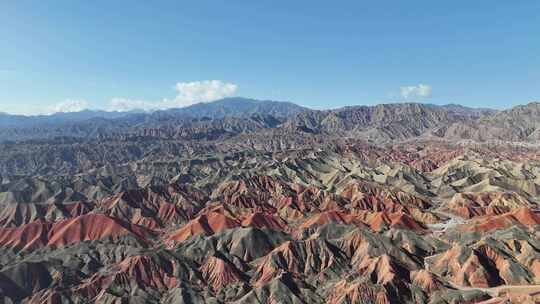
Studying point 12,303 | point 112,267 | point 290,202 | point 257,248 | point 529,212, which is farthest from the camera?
point 290,202

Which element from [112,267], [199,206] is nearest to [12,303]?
[112,267]

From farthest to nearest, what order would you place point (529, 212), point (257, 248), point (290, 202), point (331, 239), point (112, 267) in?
point (290, 202) → point (529, 212) → point (331, 239) → point (257, 248) → point (112, 267)

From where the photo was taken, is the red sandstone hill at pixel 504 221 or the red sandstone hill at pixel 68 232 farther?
A: the red sandstone hill at pixel 504 221

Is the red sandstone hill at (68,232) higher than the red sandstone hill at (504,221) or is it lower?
lower

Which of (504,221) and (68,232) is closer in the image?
(504,221)

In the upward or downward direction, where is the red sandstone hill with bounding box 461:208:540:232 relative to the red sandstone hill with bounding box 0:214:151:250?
upward

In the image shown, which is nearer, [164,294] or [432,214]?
[164,294]

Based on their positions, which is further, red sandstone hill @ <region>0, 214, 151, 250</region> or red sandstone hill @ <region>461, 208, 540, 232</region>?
red sandstone hill @ <region>461, 208, 540, 232</region>

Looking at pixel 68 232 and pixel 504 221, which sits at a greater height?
pixel 504 221

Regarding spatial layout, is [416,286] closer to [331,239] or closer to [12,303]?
[331,239]

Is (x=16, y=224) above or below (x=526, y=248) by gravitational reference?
below
